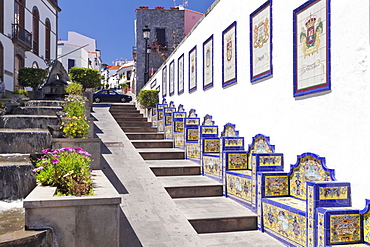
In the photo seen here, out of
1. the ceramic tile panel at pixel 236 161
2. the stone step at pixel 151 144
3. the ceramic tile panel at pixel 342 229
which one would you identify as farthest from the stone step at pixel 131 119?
the ceramic tile panel at pixel 342 229

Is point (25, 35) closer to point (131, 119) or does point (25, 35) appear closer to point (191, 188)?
point (131, 119)

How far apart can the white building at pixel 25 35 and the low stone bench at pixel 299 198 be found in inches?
724

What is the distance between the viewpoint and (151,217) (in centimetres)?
554

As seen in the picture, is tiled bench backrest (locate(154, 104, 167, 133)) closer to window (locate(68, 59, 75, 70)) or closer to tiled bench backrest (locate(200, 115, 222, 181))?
tiled bench backrest (locate(200, 115, 222, 181))

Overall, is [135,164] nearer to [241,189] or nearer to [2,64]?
[241,189]

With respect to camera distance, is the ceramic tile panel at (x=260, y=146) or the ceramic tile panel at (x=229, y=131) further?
the ceramic tile panel at (x=229, y=131)

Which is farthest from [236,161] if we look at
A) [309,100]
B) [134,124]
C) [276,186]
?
[134,124]

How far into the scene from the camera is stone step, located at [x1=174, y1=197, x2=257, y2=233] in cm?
573

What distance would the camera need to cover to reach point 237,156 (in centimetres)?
727

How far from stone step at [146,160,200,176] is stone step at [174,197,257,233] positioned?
1802mm

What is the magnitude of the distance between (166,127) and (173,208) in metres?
6.00

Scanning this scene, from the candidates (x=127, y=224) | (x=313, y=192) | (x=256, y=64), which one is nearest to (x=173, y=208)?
(x=127, y=224)

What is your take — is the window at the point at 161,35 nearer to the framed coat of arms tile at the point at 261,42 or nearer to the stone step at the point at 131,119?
the stone step at the point at 131,119

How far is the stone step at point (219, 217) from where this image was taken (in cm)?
573
